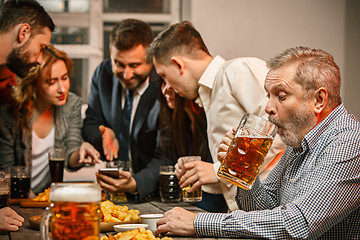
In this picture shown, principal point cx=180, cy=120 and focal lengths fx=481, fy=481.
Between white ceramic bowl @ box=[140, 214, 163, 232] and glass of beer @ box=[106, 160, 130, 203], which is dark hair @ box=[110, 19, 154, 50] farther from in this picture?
white ceramic bowl @ box=[140, 214, 163, 232]

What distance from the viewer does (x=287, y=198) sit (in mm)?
1861

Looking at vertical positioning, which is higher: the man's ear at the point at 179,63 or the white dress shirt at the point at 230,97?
the man's ear at the point at 179,63

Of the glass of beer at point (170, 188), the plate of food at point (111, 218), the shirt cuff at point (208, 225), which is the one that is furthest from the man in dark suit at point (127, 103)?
the shirt cuff at point (208, 225)

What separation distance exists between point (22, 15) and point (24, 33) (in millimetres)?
113

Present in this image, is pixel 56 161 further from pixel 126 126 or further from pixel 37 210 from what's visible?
pixel 126 126

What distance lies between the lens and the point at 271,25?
443cm

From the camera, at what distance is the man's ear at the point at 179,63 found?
2.75 meters

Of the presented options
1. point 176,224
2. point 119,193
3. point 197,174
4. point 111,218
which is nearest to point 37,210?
point 119,193

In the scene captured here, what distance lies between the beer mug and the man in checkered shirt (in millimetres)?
512

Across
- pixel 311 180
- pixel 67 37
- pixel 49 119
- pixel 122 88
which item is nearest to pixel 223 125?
pixel 311 180

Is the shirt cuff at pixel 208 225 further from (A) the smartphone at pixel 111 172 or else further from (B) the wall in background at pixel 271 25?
(B) the wall in background at pixel 271 25

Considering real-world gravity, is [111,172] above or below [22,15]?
below

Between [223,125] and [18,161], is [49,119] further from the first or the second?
[223,125]

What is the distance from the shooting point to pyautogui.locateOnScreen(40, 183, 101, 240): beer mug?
3.84 ft
